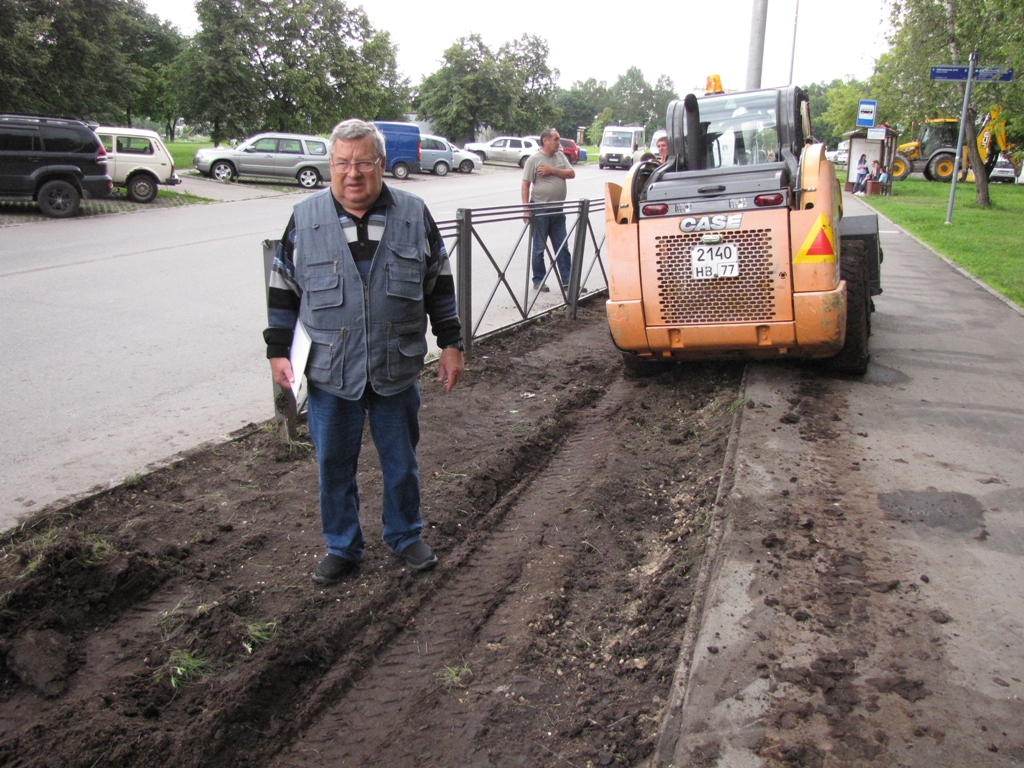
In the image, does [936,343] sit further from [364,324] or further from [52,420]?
[52,420]

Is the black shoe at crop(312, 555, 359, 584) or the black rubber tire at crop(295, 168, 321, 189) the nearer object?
the black shoe at crop(312, 555, 359, 584)

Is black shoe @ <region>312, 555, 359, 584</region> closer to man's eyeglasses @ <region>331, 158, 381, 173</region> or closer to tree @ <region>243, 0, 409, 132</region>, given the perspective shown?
man's eyeglasses @ <region>331, 158, 381, 173</region>

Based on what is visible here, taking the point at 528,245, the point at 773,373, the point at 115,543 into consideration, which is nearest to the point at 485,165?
the point at 528,245

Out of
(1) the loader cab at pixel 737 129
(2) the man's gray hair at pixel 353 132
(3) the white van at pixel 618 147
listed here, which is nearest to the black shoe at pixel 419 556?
(2) the man's gray hair at pixel 353 132

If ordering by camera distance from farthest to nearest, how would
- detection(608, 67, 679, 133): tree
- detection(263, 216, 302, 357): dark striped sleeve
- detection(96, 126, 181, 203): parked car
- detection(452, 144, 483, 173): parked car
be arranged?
detection(608, 67, 679, 133): tree
detection(452, 144, 483, 173): parked car
detection(96, 126, 181, 203): parked car
detection(263, 216, 302, 357): dark striped sleeve

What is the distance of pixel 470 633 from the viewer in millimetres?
3465

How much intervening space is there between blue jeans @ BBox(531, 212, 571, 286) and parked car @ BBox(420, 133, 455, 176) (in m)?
26.4

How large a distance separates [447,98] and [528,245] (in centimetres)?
4841

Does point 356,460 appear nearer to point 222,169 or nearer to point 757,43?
point 757,43

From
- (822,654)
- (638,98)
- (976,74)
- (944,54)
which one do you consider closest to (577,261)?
(822,654)

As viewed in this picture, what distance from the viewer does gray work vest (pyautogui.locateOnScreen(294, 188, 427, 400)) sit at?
3.46 metres

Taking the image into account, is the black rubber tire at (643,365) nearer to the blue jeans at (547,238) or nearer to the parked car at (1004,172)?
the blue jeans at (547,238)

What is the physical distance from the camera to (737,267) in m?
6.15

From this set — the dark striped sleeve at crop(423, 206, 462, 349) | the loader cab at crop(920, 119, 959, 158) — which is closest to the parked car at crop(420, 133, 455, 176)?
the loader cab at crop(920, 119, 959, 158)
